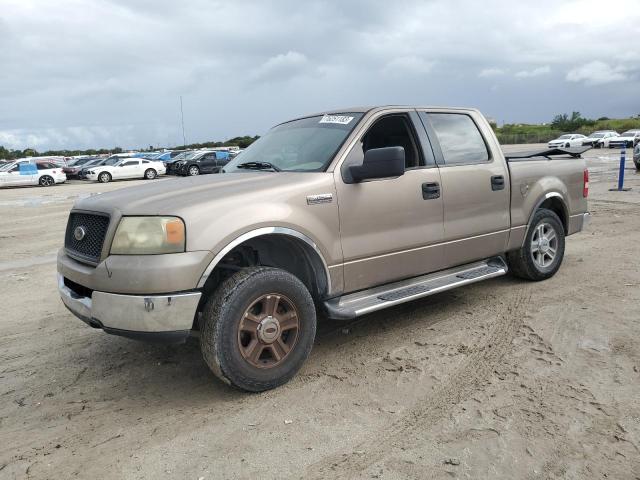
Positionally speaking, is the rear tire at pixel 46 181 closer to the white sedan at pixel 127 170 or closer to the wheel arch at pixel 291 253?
the white sedan at pixel 127 170

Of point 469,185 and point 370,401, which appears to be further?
point 469,185

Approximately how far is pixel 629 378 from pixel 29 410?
3.86m

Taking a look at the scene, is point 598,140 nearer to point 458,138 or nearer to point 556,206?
point 556,206

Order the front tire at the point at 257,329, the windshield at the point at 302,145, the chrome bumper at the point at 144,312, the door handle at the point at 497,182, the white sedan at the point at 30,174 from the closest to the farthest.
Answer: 1. the chrome bumper at the point at 144,312
2. the front tire at the point at 257,329
3. the windshield at the point at 302,145
4. the door handle at the point at 497,182
5. the white sedan at the point at 30,174

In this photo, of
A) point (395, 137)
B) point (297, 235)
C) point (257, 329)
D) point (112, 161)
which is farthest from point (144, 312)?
point (112, 161)

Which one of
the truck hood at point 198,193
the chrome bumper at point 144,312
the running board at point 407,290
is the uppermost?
the truck hood at point 198,193

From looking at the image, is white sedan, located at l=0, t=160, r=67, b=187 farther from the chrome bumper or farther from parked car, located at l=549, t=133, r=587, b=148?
parked car, located at l=549, t=133, r=587, b=148

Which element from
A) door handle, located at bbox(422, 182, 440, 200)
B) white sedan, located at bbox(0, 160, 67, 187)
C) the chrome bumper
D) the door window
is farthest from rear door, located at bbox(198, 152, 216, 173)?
the chrome bumper

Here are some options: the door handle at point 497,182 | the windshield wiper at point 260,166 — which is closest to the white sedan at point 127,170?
the windshield wiper at point 260,166

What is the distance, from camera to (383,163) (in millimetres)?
3676

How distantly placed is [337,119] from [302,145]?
14.4 inches

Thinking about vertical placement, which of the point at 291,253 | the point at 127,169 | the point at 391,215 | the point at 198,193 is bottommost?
the point at 127,169

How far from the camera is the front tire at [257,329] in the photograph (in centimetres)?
319

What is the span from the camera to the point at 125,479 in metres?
2.61
